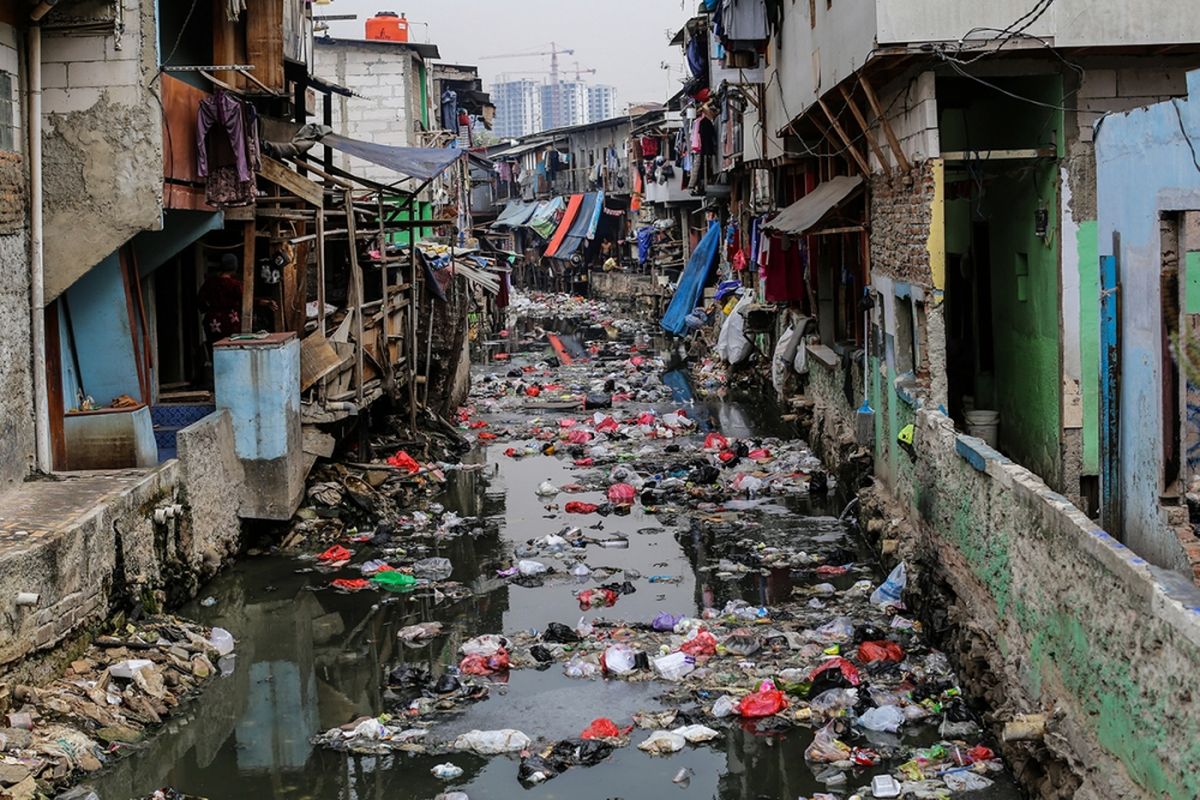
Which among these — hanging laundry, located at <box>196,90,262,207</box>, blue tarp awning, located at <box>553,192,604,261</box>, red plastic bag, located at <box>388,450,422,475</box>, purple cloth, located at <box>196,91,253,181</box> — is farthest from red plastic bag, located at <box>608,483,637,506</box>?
blue tarp awning, located at <box>553,192,604,261</box>

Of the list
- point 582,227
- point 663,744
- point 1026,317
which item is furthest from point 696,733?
point 582,227

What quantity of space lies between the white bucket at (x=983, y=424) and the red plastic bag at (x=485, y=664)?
494 cm

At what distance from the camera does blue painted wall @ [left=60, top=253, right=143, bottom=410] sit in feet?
36.2

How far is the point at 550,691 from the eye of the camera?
8.31 m

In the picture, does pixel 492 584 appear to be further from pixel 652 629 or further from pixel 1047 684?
pixel 1047 684

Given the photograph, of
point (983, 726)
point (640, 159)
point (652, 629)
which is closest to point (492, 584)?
point (652, 629)

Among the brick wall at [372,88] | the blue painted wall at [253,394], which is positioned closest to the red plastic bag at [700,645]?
the blue painted wall at [253,394]

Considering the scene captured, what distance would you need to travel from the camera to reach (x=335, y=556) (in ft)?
37.9

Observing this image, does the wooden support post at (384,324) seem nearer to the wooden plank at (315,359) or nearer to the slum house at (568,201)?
the wooden plank at (315,359)

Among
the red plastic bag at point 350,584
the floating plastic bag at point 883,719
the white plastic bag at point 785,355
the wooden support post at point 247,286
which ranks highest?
the wooden support post at point 247,286

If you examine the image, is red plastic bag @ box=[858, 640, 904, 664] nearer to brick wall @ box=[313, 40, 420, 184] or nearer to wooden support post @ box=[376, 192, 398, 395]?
wooden support post @ box=[376, 192, 398, 395]

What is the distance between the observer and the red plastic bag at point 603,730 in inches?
296

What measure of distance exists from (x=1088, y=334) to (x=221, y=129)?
7.33 m

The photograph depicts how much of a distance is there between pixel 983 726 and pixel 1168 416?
1947 millimetres
